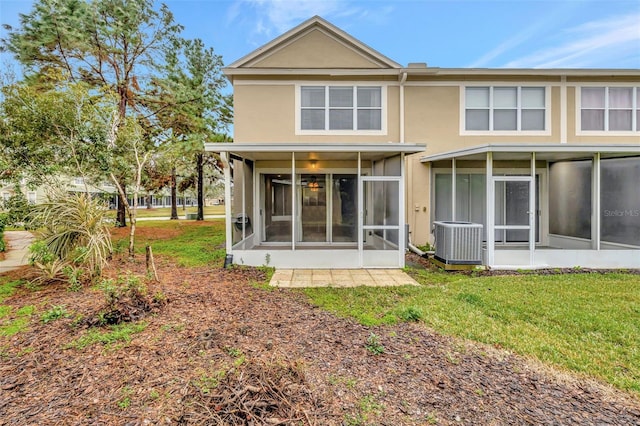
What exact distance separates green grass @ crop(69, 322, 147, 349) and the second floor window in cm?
803

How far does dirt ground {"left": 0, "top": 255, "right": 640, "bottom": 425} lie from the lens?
2.46 m

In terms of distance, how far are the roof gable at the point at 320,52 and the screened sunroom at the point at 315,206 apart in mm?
3650

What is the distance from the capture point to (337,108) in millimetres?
10383

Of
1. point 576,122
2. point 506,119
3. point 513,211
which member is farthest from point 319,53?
point 576,122

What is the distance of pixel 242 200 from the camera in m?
9.36

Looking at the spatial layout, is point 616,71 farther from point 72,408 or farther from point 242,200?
point 72,408

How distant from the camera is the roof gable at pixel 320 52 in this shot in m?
10.4

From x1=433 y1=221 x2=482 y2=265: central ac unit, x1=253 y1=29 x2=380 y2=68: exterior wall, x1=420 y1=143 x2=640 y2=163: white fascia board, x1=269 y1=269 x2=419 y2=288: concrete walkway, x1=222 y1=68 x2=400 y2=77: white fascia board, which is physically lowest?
x1=269 y1=269 x2=419 y2=288: concrete walkway

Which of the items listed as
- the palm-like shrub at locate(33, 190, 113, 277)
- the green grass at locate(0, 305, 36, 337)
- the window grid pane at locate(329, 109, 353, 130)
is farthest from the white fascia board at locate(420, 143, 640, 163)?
the green grass at locate(0, 305, 36, 337)

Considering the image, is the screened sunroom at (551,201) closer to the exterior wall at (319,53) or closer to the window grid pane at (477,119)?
the window grid pane at (477,119)

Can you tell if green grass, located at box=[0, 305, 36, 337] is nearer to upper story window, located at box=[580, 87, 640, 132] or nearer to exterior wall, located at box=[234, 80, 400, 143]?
exterior wall, located at box=[234, 80, 400, 143]

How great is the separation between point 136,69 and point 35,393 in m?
15.8

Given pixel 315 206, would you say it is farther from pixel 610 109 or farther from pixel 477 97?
pixel 610 109

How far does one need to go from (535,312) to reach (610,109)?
10107mm
